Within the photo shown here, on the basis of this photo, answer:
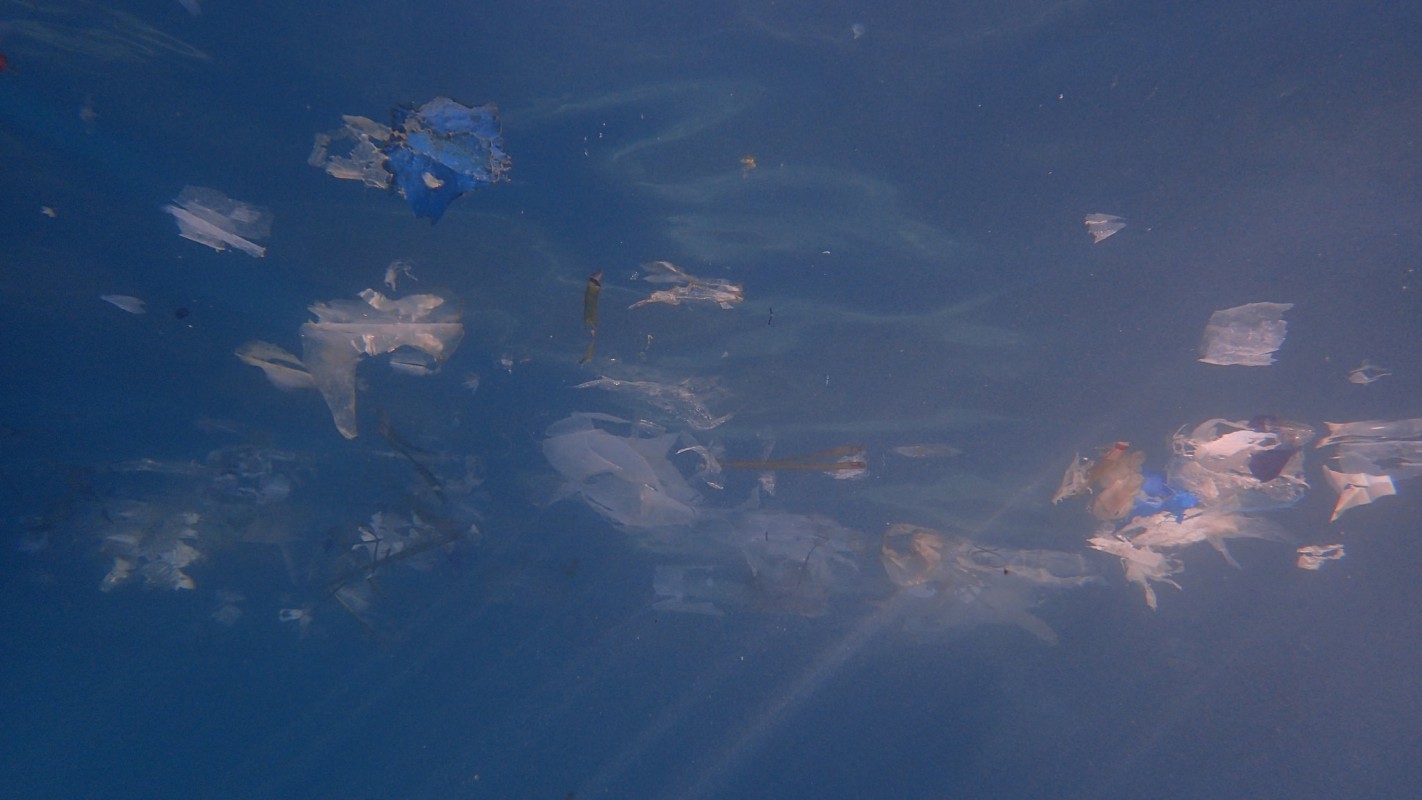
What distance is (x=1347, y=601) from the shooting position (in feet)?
50.9

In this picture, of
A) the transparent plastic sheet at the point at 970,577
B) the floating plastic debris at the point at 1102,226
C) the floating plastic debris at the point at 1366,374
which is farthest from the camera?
the transparent plastic sheet at the point at 970,577

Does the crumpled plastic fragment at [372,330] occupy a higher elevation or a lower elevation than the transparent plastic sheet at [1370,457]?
higher

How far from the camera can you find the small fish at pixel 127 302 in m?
10.2

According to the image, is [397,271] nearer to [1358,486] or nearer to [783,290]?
[783,290]

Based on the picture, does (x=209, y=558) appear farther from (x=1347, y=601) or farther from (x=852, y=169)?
(x=1347, y=601)

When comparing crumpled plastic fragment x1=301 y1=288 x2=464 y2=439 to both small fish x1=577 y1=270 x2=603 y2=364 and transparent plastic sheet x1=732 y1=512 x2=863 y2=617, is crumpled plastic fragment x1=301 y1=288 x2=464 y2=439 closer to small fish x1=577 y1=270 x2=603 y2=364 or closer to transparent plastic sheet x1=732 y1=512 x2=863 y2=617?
small fish x1=577 y1=270 x2=603 y2=364

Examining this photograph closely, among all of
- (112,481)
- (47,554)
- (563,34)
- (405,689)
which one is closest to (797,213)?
(563,34)

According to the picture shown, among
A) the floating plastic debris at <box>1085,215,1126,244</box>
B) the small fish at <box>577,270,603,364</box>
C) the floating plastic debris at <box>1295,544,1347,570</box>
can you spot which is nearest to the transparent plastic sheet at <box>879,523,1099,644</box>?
the floating plastic debris at <box>1295,544,1347,570</box>

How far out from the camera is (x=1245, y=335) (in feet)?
28.5

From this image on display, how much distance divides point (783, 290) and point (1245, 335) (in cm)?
614

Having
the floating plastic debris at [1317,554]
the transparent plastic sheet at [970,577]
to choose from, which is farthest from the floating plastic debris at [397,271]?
the floating plastic debris at [1317,554]

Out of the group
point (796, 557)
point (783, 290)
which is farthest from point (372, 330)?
point (796, 557)

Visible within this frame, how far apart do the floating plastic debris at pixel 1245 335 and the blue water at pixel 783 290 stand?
22 centimetres

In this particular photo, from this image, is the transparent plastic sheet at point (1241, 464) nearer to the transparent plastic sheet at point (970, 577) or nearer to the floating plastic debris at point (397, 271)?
the transparent plastic sheet at point (970, 577)
